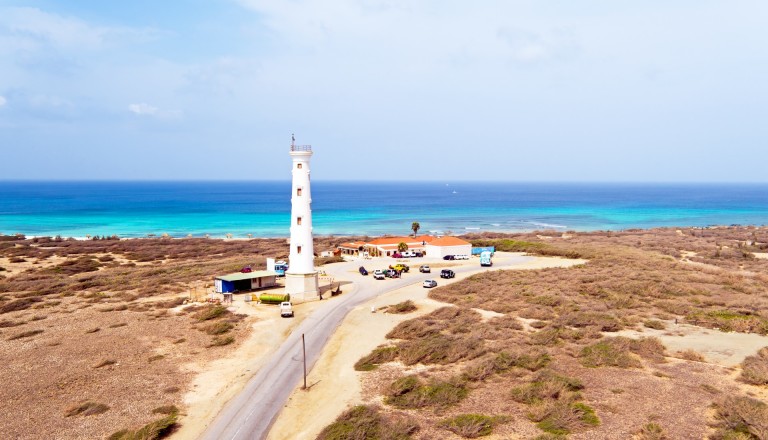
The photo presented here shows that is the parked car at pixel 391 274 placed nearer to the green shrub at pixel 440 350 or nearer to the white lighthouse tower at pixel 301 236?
the white lighthouse tower at pixel 301 236

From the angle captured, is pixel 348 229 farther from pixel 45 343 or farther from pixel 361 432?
pixel 361 432

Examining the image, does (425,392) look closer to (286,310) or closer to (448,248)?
(286,310)

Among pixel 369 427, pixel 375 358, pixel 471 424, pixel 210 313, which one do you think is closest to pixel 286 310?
pixel 210 313

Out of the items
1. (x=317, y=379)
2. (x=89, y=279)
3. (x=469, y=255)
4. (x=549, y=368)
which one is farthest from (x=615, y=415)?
(x=89, y=279)

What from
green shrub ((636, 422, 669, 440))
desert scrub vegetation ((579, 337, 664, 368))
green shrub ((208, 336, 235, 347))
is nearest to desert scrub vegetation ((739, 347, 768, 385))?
desert scrub vegetation ((579, 337, 664, 368))

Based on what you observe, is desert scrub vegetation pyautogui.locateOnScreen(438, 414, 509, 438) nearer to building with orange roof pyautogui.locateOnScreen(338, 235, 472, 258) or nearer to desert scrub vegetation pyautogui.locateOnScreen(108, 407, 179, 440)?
desert scrub vegetation pyautogui.locateOnScreen(108, 407, 179, 440)

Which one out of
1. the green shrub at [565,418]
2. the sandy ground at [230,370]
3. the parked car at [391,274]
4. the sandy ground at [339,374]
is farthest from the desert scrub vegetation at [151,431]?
the parked car at [391,274]
